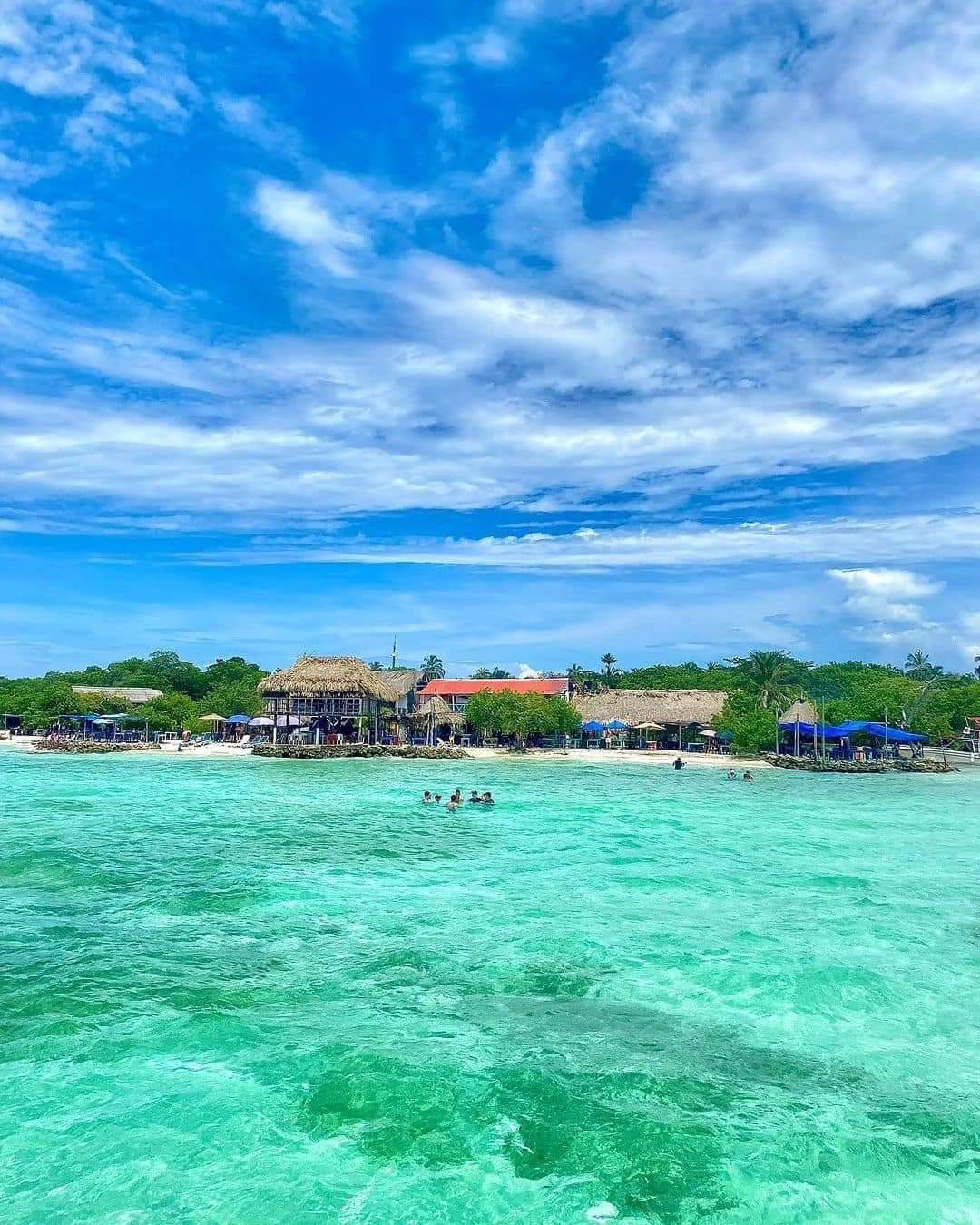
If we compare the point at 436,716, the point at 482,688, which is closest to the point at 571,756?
the point at 436,716

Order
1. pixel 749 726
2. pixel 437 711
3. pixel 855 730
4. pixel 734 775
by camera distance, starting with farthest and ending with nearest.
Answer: pixel 437 711, pixel 749 726, pixel 855 730, pixel 734 775

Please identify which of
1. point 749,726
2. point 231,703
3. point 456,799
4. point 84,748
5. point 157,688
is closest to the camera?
point 456,799

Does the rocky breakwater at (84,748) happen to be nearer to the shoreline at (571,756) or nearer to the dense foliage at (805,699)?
the shoreline at (571,756)

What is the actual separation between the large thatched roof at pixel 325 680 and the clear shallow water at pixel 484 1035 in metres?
31.1

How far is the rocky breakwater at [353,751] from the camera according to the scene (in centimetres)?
4819

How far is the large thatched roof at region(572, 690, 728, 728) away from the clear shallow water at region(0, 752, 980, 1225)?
34.3m

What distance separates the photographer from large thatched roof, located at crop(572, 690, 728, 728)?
54.7 m

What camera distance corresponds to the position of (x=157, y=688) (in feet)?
243

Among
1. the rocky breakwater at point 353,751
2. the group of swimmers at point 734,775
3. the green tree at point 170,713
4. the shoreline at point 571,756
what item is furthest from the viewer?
the green tree at point 170,713

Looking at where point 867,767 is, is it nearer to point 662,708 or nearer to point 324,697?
point 662,708

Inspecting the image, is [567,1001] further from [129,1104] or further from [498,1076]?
[129,1104]

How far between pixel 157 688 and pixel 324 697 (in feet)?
94.0

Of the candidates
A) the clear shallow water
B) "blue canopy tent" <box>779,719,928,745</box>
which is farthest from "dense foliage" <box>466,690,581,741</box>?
the clear shallow water

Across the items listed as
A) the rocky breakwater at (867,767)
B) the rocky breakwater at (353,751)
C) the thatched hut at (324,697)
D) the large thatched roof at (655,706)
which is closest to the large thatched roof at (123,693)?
the thatched hut at (324,697)
